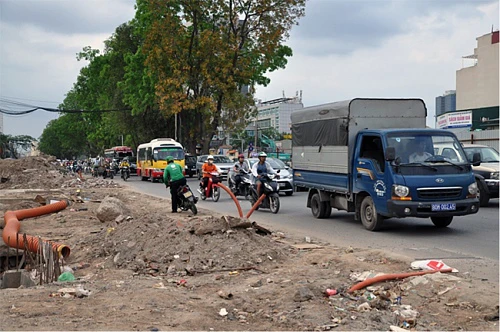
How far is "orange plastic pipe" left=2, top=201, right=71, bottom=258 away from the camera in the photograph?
34.7ft

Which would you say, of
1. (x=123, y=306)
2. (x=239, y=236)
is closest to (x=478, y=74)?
(x=239, y=236)

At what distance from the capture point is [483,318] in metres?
5.70

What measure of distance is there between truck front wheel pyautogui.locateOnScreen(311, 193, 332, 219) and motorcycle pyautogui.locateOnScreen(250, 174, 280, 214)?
5.08 ft

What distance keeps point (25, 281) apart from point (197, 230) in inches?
108

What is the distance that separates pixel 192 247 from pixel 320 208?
628 cm

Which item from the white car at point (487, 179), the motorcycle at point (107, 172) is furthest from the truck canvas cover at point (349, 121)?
the motorcycle at point (107, 172)

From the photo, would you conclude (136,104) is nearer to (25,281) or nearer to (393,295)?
(25,281)

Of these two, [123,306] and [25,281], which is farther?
[25,281]

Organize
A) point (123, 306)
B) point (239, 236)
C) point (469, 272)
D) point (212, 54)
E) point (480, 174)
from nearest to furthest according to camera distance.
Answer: point (123, 306) < point (469, 272) < point (239, 236) < point (480, 174) < point (212, 54)

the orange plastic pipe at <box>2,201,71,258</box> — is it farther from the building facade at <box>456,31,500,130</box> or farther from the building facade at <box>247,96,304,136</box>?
the building facade at <box>247,96,304,136</box>

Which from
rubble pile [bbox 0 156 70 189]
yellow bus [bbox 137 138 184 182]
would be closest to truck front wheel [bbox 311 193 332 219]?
rubble pile [bbox 0 156 70 189]

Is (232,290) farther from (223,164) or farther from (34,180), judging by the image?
(34,180)

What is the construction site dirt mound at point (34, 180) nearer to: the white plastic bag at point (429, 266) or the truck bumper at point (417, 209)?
the truck bumper at point (417, 209)

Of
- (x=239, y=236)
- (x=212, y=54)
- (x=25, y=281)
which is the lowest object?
(x=25, y=281)
